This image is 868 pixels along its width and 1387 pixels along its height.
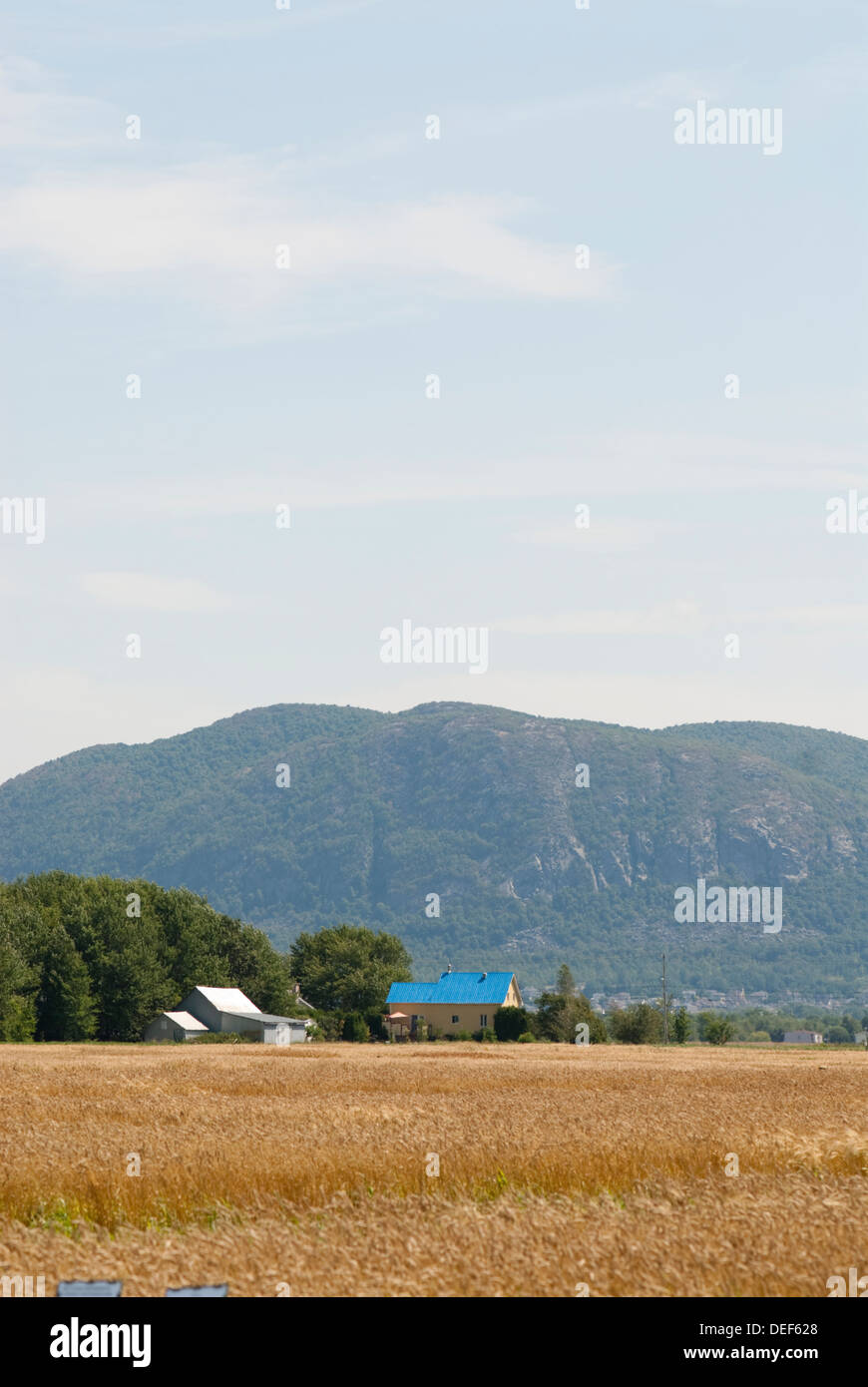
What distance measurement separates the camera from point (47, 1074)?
48.1 m

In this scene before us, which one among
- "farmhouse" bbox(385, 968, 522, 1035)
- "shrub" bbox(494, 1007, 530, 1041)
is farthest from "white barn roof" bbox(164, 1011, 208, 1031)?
"farmhouse" bbox(385, 968, 522, 1035)

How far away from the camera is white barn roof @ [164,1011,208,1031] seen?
111375 mm

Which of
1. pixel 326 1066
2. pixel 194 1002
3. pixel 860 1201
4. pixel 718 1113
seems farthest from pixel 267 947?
pixel 860 1201

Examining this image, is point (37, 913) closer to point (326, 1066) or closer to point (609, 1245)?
point (326, 1066)

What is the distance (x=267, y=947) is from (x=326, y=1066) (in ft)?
265

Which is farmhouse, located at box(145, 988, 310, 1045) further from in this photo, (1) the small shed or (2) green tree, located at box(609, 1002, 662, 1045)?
(2) green tree, located at box(609, 1002, 662, 1045)

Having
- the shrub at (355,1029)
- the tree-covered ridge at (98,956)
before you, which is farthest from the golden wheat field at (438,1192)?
the shrub at (355,1029)

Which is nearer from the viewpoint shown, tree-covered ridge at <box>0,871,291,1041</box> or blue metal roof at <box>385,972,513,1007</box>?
tree-covered ridge at <box>0,871,291,1041</box>

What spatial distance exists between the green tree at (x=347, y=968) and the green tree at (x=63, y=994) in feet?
120

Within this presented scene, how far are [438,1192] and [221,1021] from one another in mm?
101894

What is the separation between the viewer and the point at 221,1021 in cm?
11562

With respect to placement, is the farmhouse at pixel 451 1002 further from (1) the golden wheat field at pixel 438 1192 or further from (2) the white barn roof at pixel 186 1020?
(1) the golden wheat field at pixel 438 1192

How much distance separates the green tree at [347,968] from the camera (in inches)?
5517

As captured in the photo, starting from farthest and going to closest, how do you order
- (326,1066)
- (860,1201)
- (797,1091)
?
1. (326,1066)
2. (797,1091)
3. (860,1201)
